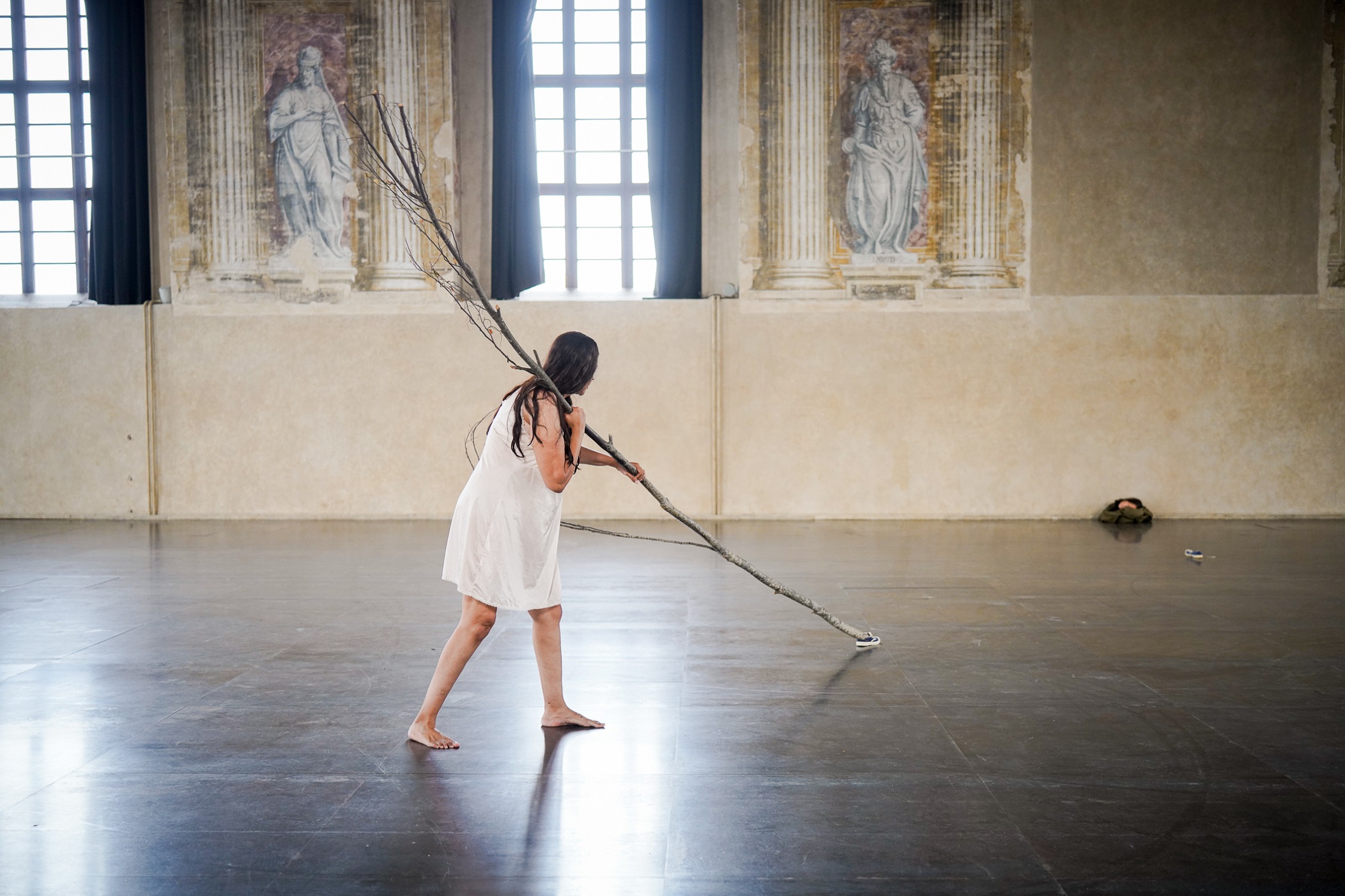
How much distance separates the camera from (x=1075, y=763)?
337 cm

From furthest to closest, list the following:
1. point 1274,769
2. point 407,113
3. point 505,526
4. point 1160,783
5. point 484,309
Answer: point 407,113
point 484,309
point 505,526
point 1274,769
point 1160,783

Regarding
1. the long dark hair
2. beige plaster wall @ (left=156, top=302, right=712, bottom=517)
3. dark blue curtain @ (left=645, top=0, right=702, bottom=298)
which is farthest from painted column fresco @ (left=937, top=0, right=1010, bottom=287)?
the long dark hair

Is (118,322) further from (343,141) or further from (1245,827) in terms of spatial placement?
(1245,827)

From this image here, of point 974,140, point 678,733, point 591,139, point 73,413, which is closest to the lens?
point 678,733

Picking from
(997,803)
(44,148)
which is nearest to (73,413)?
(44,148)

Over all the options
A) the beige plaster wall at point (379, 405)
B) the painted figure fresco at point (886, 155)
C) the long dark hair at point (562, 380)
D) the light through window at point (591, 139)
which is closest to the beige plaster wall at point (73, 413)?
the beige plaster wall at point (379, 405)

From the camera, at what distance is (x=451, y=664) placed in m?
3.54

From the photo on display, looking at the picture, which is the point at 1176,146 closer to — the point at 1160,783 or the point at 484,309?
the point at 484,309

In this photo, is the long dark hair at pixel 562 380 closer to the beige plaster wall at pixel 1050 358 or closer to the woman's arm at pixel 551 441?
the woman's arm at pixel 551 441

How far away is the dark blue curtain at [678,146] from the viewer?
37.7 feet

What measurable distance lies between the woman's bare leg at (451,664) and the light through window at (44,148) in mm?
10820

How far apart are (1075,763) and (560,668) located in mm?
1724

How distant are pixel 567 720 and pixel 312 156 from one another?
9245mm

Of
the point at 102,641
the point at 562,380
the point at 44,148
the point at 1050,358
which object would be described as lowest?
the point at 102,641
